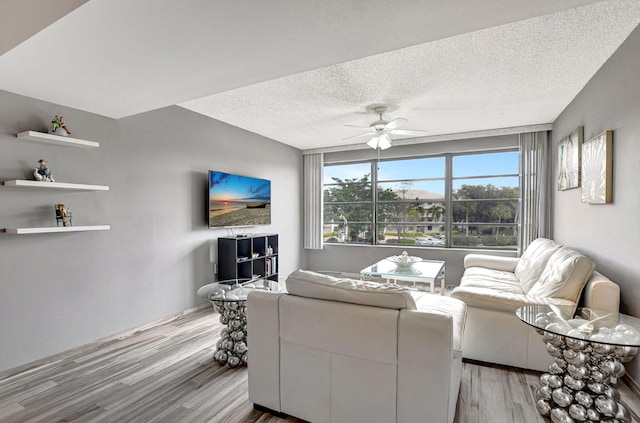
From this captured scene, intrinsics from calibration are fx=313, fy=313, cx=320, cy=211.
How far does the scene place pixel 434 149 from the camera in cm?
542

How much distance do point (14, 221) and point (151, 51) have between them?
181cm

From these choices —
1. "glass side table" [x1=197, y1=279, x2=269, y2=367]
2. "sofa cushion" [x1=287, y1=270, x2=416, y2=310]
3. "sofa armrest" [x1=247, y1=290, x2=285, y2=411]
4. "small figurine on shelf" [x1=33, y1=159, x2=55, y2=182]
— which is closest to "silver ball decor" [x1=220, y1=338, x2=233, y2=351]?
"glass side table" [x1=197, y1=279, x2=269, y2=367]

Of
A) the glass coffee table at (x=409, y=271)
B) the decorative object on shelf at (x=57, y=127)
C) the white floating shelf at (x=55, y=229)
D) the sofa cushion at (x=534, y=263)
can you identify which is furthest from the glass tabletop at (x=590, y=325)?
the decorative object on shelf at (x=57, y=127)

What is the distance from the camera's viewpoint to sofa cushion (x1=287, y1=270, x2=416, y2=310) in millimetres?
1603

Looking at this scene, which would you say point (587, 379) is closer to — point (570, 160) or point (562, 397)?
point (562, 397)

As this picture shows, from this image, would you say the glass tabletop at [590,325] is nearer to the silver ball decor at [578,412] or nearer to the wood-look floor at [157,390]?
the silver ball decor at [578,412]

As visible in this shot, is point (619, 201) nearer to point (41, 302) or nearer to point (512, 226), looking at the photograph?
point (512, 226)

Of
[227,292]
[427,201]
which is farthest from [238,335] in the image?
[427,201]

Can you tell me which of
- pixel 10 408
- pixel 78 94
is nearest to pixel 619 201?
pixel 78 94

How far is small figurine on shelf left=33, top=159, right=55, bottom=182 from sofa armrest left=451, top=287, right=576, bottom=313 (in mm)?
3499

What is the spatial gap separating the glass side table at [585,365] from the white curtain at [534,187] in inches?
120

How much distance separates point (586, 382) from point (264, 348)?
190 cm

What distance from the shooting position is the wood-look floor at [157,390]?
1.91m

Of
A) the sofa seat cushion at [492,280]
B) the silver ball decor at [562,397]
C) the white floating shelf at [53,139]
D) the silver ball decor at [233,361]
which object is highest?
the white floating shelf at [53,139]
